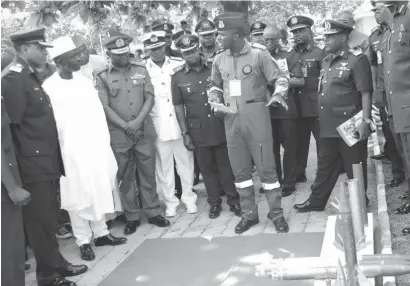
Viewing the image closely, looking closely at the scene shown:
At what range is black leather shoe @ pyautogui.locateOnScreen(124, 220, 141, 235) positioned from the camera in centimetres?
598

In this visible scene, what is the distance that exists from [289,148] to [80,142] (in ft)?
8.97

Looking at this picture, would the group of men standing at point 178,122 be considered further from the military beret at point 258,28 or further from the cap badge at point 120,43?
the military beret at point 258,28

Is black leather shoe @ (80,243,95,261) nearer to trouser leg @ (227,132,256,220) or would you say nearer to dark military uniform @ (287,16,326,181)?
trouser leg @ (227,132,256,220)

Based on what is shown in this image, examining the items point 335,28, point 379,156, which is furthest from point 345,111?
point 379,156

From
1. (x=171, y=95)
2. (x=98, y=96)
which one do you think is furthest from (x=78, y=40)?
(x=171, y=95)

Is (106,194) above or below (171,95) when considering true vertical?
below

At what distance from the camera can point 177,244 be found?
17.7 feet

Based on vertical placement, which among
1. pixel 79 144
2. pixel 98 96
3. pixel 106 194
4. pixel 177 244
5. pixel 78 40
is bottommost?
pixel 177 244

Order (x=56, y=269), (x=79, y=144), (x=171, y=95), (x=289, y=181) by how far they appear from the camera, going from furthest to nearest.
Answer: (x=289, y=181) → (x=171, y=95) → (x=79, y=144) → (x=56, y=269)

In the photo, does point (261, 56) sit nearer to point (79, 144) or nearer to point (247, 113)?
point (247, 113)

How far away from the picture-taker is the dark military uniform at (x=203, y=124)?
6.11 m

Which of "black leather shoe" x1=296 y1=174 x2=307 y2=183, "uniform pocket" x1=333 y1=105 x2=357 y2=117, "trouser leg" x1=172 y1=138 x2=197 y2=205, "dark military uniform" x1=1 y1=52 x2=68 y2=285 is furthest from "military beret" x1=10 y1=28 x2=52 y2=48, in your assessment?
"black leather shoe" x1=296 y1=174 x2=307 y2=183

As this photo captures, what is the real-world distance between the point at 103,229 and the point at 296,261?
399 cm

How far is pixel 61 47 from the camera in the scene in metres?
5.09
